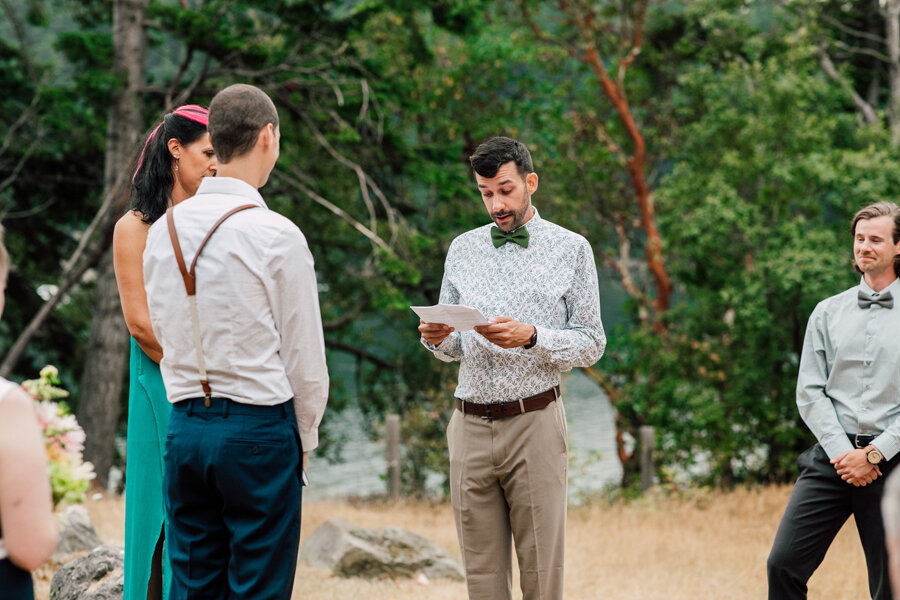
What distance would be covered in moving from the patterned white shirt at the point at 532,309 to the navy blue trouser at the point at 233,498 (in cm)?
109

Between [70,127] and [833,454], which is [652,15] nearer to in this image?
[70,127]

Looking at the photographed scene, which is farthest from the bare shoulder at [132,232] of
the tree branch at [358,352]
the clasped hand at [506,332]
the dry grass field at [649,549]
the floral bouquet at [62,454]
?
the tree branch at [358,352]

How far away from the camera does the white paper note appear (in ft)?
10.0

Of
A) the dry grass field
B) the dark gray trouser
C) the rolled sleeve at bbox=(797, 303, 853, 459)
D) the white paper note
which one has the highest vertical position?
the white paper note

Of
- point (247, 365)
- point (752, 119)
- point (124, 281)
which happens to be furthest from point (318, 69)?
point (247, 365)

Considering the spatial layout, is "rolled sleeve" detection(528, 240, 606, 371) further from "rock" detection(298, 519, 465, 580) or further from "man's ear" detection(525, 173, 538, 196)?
"rock" detection(298, 519, 465, 580)

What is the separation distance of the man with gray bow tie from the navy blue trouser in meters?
2.09

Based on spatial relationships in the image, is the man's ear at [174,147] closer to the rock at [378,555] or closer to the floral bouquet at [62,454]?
the floral bouquet at [62,454]

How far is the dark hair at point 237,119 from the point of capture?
2.44 meters

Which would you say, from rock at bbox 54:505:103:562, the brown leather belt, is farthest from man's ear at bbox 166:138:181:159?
rock at bbox 54:505:103:562

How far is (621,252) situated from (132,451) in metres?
15.0

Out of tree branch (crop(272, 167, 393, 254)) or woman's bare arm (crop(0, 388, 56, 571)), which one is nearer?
woman's bare arm (crop(0, 388, 56, 571))

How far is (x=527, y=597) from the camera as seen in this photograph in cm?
341

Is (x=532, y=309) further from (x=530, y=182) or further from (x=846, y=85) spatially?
(x=846, y=85)
